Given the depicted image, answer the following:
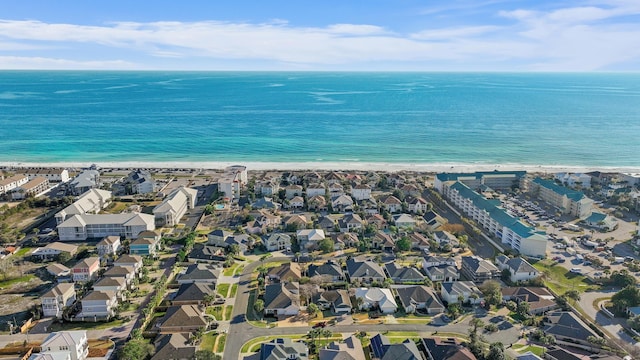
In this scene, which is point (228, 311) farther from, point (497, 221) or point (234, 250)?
point (497, 221)

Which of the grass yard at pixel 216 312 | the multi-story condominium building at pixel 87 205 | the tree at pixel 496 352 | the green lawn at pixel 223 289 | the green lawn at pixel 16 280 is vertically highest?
the multi-story condominium building at pixel 87 205

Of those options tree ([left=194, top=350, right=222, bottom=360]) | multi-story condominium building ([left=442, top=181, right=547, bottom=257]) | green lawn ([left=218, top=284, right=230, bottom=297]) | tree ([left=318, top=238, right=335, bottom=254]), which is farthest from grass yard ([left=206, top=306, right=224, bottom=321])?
multi-story condominium building ([left=442, top=181, right=547, bottom=257])

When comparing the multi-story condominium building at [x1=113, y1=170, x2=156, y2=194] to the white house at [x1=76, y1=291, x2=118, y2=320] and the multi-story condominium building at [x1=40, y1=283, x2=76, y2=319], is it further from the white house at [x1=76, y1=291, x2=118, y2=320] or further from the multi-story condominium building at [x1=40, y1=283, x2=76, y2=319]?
the white house at [x1=76, y1=291, x2=118, y2=320]

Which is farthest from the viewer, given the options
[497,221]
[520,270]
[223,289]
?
[497,221]

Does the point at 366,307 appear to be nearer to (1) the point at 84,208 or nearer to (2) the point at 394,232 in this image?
(2) the point at 394,232

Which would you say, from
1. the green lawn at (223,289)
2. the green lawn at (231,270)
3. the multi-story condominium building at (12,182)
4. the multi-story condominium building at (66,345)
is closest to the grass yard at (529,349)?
the green lawn at (223,289)

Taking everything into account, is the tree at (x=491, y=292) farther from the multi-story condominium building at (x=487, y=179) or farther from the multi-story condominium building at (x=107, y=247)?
the multi-story condominium building at (x=107, y=247)

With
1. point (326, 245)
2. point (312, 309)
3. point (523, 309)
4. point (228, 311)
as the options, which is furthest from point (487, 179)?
point (228, 311)
